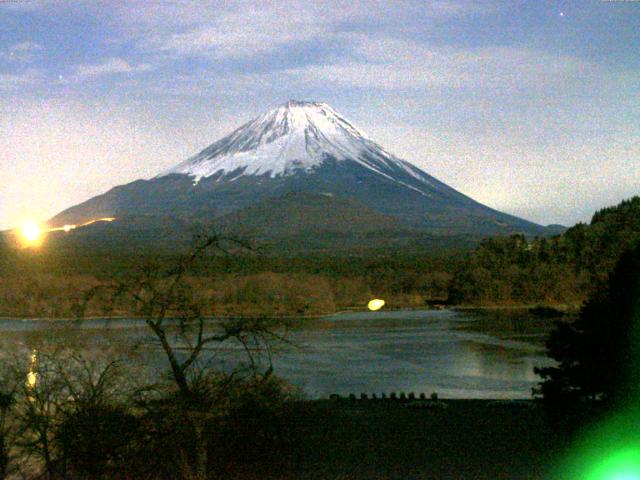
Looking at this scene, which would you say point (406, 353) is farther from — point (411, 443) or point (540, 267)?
point (540, 267)

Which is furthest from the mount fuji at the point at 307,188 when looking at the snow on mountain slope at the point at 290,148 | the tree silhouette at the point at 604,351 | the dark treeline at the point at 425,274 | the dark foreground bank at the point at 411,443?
the tree silhouette at the point at 604,351

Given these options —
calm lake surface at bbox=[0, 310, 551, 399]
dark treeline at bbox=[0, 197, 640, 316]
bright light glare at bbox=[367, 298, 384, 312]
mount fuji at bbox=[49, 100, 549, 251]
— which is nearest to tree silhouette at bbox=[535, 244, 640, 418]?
calm lake surface at bbox=[0, 310, 551, 399]

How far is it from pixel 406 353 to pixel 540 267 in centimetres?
2872

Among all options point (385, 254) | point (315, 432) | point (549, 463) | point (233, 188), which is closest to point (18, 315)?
point (315, 432)

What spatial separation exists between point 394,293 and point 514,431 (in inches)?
1862

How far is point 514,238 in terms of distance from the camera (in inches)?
2499

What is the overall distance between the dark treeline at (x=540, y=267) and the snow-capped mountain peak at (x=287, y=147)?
179 feet

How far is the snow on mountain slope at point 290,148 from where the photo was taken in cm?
11494

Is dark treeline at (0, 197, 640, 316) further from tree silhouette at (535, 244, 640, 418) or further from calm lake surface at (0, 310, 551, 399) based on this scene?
tree silhouette at (535, 244, 640, 418)

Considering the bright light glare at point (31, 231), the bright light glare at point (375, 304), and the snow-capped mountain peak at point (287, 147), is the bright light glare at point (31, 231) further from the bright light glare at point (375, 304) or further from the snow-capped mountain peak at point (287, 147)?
the snow-capped mountain peak at point (287, 147)

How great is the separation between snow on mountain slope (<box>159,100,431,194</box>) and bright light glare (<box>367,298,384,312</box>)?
2137 inches

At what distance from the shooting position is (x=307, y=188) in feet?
349

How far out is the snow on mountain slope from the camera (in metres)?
115

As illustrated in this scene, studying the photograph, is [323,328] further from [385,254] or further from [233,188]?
[233,188]
